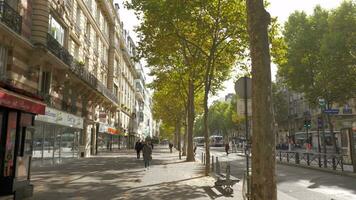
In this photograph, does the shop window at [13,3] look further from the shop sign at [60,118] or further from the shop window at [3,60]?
the shop sign at [60,118]

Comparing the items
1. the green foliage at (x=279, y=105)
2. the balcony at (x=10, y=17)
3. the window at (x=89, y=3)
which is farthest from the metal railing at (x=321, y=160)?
the green foliage at (x=279, y=105)

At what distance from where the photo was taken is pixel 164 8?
17781 millimetres

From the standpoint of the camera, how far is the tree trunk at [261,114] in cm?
663

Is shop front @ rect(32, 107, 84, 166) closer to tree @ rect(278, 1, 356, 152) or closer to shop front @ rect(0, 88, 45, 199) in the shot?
shop front @ rect(0, 88, 45, 199)

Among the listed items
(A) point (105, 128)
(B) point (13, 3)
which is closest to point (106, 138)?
(A) point (105, 128)

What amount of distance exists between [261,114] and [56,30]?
61.2 feet

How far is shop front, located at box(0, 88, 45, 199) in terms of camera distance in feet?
28.8

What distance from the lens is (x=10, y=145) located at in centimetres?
902

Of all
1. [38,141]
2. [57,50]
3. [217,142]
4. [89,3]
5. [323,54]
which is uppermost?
[89,3]

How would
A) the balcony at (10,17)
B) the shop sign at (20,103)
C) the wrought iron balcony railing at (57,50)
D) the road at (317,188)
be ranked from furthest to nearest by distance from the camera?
1. the wrought iron balcony railing at (57,50)
2. the balcony at (10,17)
3. the road at (317,188)
4. the shop sign at (20,103)

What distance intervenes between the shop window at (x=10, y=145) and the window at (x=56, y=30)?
516 inches

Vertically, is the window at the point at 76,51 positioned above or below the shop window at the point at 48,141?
above

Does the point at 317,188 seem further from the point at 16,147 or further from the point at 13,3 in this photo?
the point at 13,3

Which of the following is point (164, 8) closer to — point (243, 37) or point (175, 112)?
point (243, 37)
